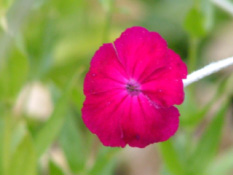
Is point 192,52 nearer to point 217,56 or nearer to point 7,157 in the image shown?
point 7,157

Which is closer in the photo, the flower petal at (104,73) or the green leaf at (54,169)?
the flower petal at (104,73)

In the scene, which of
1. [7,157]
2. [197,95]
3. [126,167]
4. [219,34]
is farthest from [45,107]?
[7,157]

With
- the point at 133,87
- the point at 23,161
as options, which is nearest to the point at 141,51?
the point at 133,87

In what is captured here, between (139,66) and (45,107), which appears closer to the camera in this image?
(139,66)

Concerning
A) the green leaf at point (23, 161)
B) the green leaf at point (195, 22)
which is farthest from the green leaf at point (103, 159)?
the green leaf at point (195, 22)

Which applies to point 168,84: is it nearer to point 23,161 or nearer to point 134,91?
point 134,91

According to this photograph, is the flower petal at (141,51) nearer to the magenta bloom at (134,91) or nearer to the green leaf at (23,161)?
the magenta bloom at (134,91)

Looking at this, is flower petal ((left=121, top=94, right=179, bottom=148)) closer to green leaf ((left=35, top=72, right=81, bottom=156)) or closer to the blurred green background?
the blurred green background
